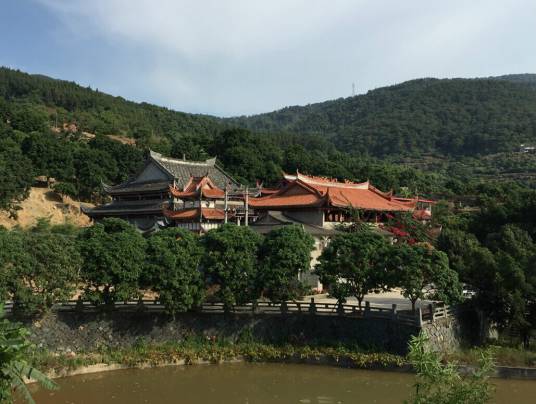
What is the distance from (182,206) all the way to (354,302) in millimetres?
16267

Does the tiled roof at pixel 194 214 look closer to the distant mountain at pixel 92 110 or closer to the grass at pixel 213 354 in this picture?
the grass at pixel 213 354

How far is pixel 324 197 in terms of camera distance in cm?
3538

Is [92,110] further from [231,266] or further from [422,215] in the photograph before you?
[231,266]

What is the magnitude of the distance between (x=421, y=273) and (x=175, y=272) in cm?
1060

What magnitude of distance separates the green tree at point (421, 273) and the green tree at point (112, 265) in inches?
438

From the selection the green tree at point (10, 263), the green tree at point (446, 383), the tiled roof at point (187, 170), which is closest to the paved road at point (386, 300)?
the green tree at point (10, 263)

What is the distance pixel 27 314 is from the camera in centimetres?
2283

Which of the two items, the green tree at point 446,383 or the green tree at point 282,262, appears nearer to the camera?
the green tree at point 446,383

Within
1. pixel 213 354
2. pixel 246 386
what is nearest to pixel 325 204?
pixel 213 354

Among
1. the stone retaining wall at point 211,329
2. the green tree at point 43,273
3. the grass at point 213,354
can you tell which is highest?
the green tree at point 43,273

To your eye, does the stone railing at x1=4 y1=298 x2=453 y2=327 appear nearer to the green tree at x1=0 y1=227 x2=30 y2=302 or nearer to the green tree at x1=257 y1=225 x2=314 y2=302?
the green tree at x1=257 y1=225 x2=314 y2=302

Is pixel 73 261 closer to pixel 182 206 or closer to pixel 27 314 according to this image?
pixel 27 314

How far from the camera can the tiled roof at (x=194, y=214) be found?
36.4 metres

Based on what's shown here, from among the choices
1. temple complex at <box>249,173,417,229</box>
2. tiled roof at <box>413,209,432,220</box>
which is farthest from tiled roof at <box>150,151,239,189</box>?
tiled roof at <box>413,209,432,220</box>
